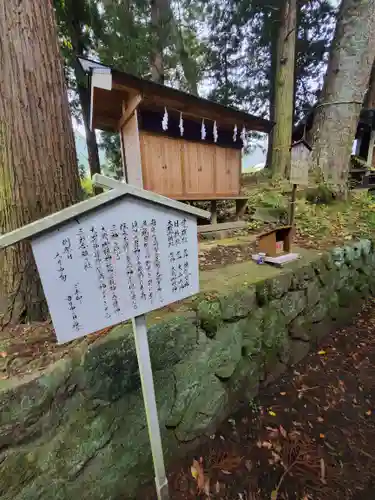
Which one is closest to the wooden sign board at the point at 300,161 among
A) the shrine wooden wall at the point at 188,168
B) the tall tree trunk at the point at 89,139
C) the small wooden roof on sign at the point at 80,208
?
the shrine wooden wall at the point at 188,168

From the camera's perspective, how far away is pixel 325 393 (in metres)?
3.17

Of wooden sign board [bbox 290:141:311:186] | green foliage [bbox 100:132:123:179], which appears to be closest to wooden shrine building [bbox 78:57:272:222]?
wooden sign board [bbox 290:141:311:186]

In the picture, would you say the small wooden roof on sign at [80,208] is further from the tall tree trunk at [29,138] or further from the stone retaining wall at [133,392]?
the tall tree trunk at [29,138]

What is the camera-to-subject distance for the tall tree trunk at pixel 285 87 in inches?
306

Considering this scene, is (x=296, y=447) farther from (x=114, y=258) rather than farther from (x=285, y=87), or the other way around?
(x=285, y=87)

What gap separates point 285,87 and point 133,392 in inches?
356

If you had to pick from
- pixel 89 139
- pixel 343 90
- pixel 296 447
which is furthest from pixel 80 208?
pixel 89 139

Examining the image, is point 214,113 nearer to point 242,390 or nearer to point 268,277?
point 268,277

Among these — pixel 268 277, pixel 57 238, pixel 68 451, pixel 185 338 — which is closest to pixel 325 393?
pixel 268 277

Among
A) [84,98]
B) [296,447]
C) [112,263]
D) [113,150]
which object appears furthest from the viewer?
[113,150]

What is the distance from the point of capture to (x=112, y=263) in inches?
52.5

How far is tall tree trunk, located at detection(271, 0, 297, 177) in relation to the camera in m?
7.78

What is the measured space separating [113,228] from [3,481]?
1.60 m

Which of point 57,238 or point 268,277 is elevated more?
point 57,238
